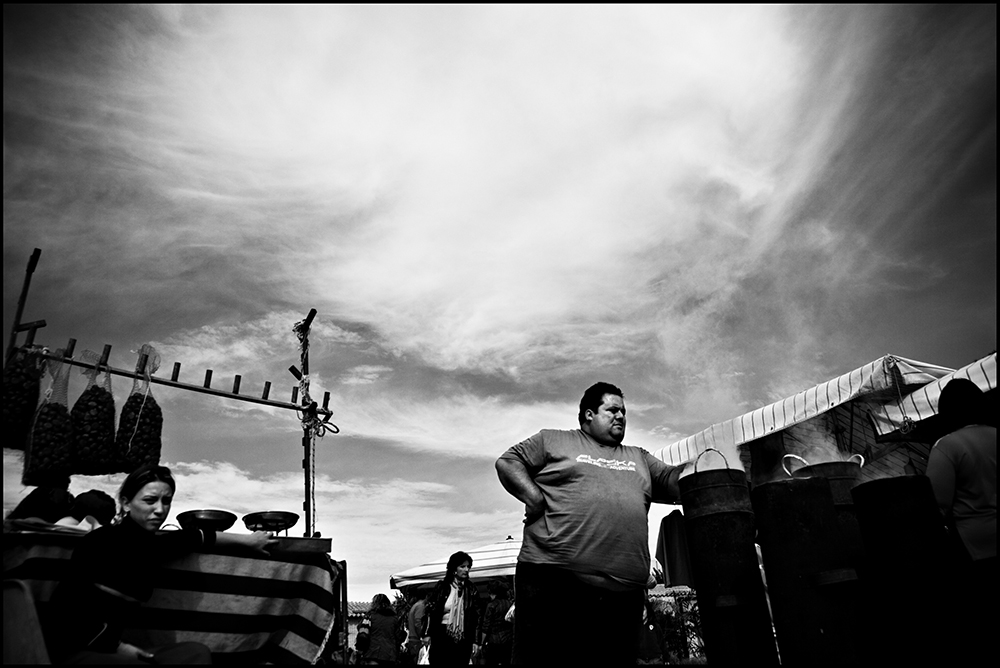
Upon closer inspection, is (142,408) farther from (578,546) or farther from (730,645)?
(730,645)

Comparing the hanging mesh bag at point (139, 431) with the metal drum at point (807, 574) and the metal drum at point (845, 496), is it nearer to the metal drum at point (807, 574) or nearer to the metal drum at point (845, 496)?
A: the metal drum at point (807, 574)

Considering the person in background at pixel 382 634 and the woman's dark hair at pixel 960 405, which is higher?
the woman's dark hair at pixel 960 405

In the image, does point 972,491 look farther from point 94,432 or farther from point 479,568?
point 479,568

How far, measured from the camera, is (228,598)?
3592mm

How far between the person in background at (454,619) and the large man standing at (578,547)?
185 inches

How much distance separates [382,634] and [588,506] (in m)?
7.15

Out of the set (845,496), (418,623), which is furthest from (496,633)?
(845,496)

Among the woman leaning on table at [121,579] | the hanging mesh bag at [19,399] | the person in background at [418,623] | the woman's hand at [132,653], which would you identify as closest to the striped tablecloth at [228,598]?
the woman leaning on table at [121,579]

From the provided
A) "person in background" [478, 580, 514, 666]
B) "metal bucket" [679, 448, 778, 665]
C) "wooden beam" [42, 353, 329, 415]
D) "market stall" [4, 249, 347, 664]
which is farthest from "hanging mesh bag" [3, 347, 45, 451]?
"person in background" [478, 580, 514, 666]

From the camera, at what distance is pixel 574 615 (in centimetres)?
318

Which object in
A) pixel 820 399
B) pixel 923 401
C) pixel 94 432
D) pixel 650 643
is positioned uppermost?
pixel 820 399

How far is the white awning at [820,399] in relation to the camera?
5559 mm

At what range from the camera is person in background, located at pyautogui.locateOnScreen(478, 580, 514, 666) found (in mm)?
9075

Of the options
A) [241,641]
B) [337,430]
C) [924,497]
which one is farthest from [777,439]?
[241,641]
